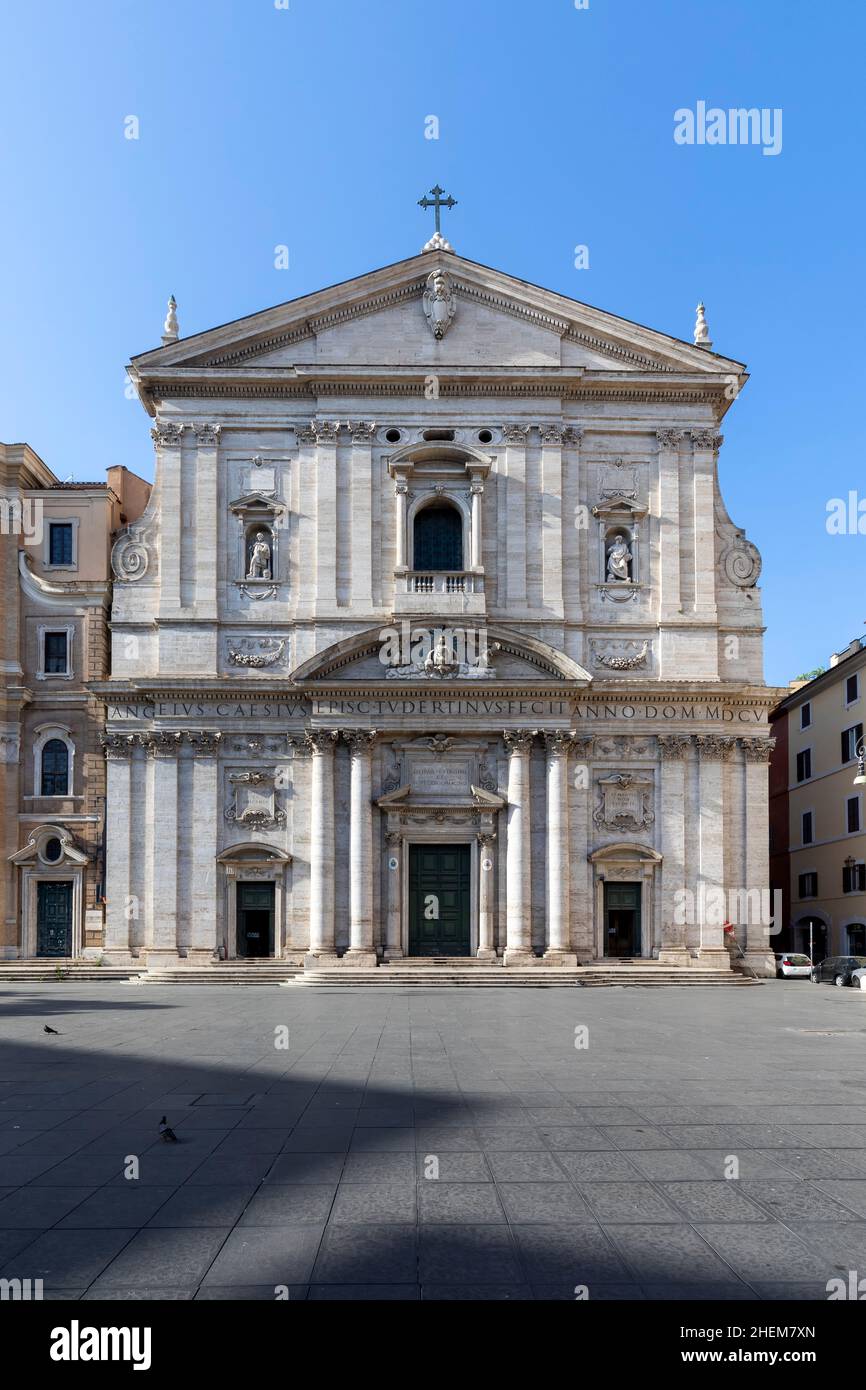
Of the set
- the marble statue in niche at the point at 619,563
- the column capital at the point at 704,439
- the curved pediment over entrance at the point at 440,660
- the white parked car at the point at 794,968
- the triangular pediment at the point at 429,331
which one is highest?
the triangular pediment at the point at 429,331

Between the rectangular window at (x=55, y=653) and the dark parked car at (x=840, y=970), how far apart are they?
28.4 meters

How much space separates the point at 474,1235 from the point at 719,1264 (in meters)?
1.71

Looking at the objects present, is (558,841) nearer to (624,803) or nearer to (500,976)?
(624,803)

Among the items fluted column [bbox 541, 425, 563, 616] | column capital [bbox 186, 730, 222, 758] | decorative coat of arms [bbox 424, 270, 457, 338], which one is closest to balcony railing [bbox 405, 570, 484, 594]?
fluted column [bbox 541, 425, 563, 616]

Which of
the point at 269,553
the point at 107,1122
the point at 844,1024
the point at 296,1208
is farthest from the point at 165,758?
the point at 296,1208

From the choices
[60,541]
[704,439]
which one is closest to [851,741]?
[704,439]

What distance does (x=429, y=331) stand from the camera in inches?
1587

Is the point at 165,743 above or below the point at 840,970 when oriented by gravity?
above

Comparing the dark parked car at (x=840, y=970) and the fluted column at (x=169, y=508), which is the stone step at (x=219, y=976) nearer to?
the fluted column at (x=169, y=508)

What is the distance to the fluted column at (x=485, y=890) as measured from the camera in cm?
3791

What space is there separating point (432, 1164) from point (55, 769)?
3296 centimetres

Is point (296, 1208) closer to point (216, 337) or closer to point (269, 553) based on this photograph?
point (269, 553)

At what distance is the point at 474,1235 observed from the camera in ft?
27.3

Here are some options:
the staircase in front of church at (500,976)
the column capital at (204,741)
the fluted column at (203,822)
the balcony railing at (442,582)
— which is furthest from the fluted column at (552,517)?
the fluted column at (203,822)
